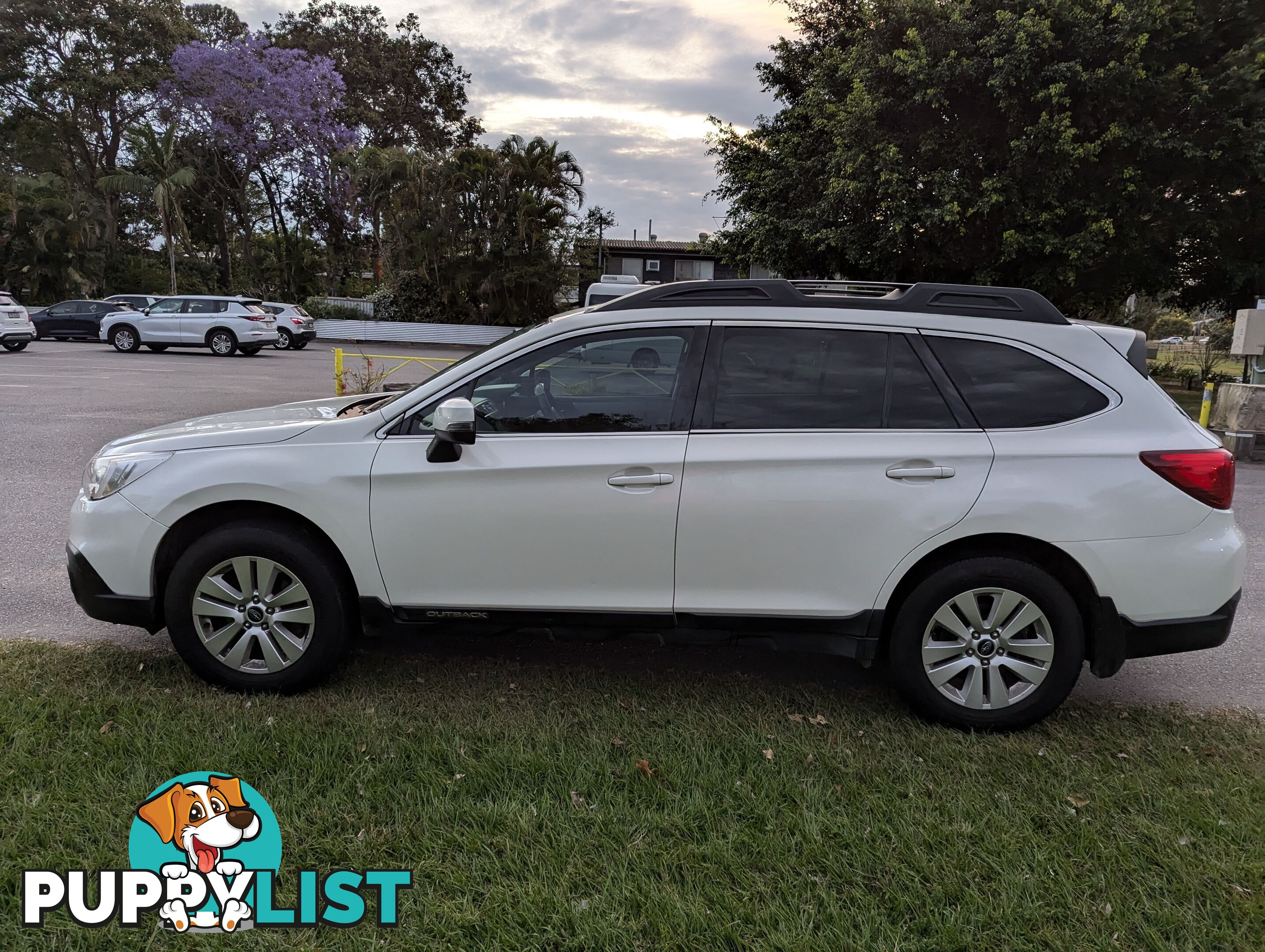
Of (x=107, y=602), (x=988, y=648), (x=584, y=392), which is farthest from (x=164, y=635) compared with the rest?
(x=988, y=648)

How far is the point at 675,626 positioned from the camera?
11.9 feet

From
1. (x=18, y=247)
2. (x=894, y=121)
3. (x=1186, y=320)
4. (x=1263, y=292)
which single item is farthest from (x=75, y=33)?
(x=1186, y=320)

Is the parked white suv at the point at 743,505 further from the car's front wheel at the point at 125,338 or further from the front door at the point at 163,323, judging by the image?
the car's front wheel at the point at 125,338

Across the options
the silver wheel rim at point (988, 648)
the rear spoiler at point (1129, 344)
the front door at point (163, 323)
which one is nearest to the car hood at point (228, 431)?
the silver wheel rim at point (988, 648)

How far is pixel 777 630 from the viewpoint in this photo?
11.9 ft

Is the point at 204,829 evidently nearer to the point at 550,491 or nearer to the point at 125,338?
the point at 550,491

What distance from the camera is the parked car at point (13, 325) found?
71.1 ft

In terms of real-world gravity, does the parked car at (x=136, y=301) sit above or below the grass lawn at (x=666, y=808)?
above

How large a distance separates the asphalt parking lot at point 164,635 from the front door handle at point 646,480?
32.6 inches

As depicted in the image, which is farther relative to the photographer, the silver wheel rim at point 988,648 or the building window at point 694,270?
the building window at point 694,270

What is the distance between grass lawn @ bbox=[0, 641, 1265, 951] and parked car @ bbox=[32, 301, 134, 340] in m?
28.0

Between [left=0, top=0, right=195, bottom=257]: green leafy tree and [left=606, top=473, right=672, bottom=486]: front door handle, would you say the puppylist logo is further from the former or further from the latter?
[left=0, top=0, right=195, bottom=257]: green leafy tree

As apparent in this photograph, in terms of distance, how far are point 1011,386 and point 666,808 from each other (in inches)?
86.8

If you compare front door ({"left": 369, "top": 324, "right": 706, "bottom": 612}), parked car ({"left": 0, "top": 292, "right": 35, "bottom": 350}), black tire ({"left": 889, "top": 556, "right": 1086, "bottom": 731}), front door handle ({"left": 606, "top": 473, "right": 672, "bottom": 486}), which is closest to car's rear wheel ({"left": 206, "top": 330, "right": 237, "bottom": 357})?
parked car ({"left": 0, "top": 292, "right": 35, "bottom": 350})
